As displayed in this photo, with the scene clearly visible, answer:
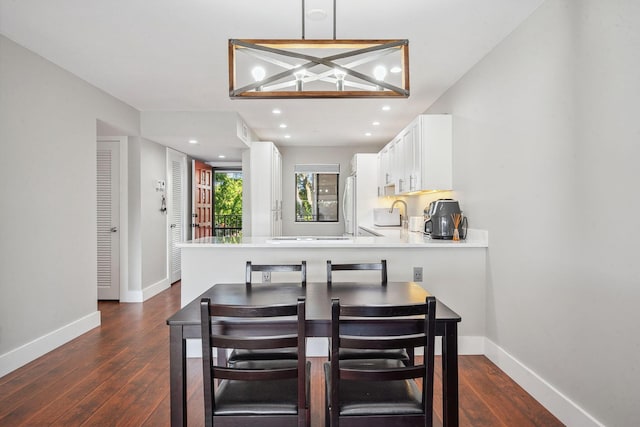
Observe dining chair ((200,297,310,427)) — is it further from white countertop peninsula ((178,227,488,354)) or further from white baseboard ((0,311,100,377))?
white baseboard ((0,311,100,377))

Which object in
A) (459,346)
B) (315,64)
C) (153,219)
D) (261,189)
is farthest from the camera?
(261,189)

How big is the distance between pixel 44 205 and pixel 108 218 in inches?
71.5

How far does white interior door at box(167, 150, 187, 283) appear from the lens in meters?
5.96

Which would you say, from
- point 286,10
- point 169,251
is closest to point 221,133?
point 169,251

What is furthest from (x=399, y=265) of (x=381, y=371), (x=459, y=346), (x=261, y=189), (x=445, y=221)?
(x=261, y=189)

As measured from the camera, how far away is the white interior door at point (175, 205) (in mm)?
5965

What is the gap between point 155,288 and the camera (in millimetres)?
5406

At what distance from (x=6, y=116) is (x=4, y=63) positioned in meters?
0.39

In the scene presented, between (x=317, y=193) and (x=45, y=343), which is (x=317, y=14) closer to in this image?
(x=45, y=343)

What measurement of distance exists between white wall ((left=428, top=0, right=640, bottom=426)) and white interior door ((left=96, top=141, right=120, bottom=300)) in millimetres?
4443

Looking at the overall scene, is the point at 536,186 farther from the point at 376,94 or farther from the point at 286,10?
the point at 286,10

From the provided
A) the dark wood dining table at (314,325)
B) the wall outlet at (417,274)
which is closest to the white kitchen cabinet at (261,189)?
the wall outlet at (417,274)

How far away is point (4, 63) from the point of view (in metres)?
2.83

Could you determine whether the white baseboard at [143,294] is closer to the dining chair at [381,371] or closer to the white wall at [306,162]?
the white wall at [306,162]
